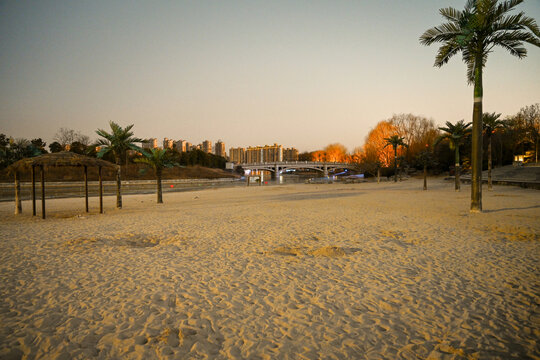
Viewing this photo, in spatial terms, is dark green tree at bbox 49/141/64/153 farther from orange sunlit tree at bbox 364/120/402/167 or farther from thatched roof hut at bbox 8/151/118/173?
orange sunlit tree at bbox 364/120/402/167

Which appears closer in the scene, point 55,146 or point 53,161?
point 53,161

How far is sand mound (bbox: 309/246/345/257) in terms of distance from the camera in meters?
7.25

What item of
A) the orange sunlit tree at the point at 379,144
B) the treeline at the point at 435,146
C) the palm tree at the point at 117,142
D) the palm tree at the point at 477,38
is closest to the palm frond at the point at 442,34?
the palm tree at the point at 477,38

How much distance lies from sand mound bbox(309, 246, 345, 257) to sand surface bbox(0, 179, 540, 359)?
3.0 inches

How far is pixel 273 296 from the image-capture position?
4.82m

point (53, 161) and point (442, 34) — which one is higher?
point (442, 34)

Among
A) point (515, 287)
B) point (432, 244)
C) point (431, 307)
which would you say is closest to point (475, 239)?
Answer: point (432, 244)

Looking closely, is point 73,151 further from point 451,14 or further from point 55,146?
point 451,14

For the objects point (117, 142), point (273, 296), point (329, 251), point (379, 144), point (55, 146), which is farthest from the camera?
point (55, 146)

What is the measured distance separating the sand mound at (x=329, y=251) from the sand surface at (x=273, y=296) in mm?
76

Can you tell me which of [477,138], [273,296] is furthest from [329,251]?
[477,138]

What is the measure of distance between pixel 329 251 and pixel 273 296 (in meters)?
3.13

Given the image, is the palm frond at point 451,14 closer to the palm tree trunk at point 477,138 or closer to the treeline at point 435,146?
the palm tree trunk at point 477,138

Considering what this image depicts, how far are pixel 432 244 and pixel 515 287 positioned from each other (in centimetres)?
307
